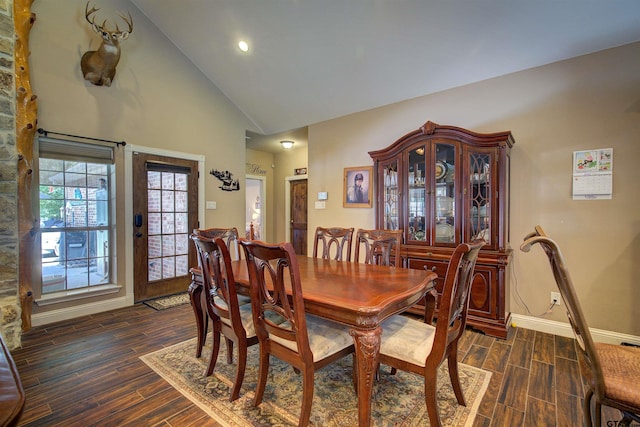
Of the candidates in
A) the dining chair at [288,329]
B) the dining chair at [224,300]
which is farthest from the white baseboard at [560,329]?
A: the dining chair at [224,300]

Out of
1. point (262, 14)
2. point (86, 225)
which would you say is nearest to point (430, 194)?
point (262, 14)

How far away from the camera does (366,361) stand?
1.39m

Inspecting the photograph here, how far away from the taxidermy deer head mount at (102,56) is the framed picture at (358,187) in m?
3.11

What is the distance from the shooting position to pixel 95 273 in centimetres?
361

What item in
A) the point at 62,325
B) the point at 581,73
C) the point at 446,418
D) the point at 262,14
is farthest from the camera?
the point at 262,14

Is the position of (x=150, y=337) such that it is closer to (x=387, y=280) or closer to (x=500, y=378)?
(x=387, y=280)

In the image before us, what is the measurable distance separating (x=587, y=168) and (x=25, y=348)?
17.2 ft

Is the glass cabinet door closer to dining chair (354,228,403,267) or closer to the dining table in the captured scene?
dining chair (354,228,403,267)

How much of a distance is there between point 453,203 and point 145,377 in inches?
122

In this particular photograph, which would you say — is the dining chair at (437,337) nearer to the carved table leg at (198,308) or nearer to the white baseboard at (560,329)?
the carved table leg at (198,308)

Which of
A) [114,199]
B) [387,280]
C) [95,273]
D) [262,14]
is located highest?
[262,14]

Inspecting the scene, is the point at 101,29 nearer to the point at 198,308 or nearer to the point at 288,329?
the point at 198,308

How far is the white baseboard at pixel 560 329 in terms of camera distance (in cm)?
259

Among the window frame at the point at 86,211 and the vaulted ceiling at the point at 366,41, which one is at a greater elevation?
the vaulted ceiling at the point at 366,41
